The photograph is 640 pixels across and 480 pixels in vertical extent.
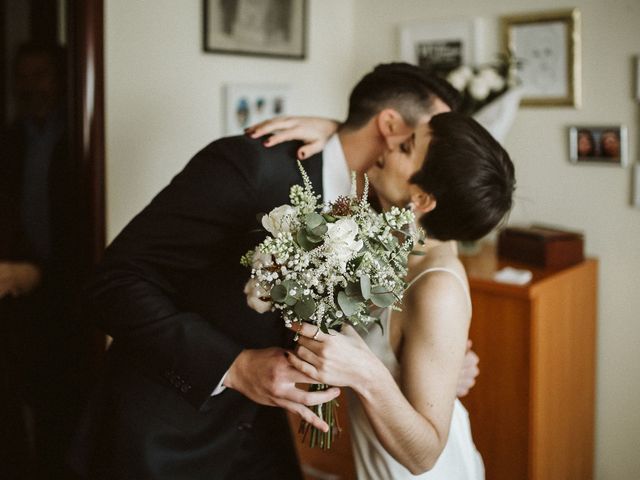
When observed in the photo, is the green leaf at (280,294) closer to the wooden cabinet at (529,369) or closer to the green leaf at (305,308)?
the green leaf at (305,308)

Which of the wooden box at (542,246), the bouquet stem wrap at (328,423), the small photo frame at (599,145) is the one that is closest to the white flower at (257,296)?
the bouquet stem wrap at (328,423)

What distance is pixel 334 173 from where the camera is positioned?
1.85 metres

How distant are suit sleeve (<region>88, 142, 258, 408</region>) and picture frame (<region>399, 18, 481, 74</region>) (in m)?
2.05

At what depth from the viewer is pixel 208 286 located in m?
1.75

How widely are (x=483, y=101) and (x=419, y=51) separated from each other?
594mm

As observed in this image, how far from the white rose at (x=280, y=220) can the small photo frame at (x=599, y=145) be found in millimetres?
2137

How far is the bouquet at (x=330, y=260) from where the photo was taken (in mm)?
1283

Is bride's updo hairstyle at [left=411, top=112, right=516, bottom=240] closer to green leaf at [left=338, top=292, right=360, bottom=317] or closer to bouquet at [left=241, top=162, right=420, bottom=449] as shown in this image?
bouquet at [left=241, top=162, right=420, bottom=449]

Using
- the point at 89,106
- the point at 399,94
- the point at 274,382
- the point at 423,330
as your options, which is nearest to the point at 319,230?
the point at 274,382

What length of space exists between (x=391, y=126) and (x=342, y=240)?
80 centimetres

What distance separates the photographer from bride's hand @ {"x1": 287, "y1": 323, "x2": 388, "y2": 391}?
1.40 m

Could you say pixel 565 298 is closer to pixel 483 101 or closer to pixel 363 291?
pixel 483 101

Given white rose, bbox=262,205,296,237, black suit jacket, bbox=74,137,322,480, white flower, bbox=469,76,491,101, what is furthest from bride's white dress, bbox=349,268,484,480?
white flower, bbox=469,76,491,101

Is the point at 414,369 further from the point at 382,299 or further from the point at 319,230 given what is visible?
the point at 319,230
